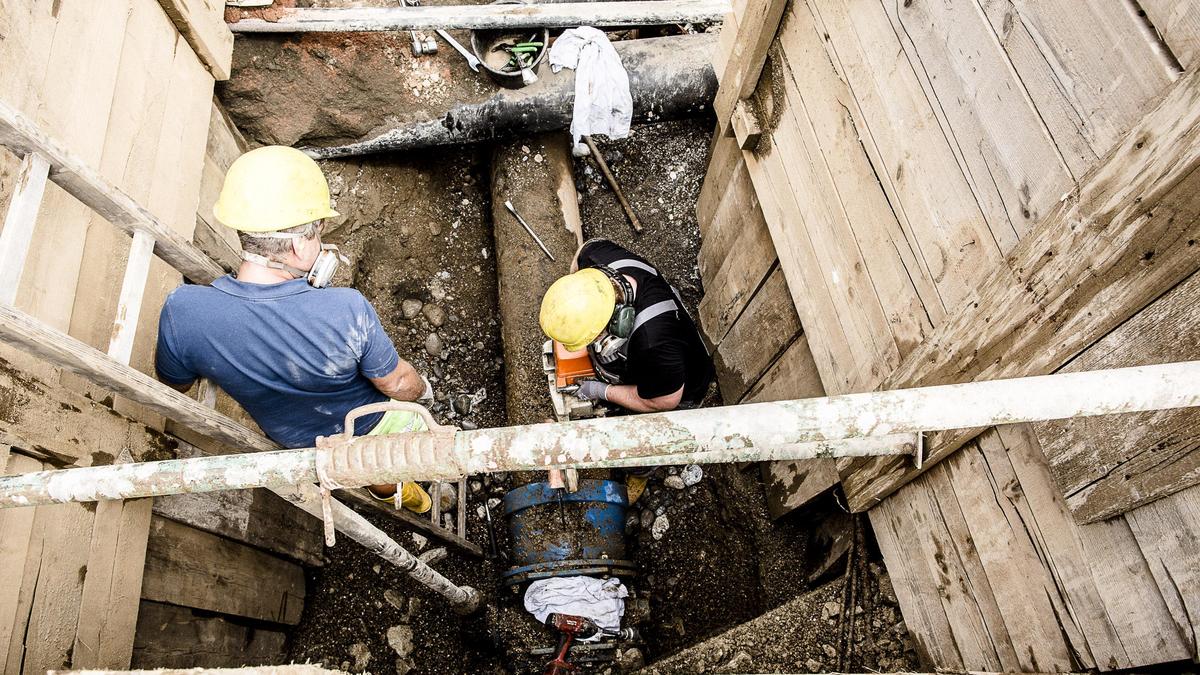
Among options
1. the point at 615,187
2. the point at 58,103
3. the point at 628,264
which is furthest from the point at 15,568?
the point at 615,187

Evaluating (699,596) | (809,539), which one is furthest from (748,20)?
(699,596)

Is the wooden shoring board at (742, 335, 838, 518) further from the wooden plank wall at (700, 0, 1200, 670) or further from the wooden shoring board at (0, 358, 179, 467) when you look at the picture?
the wooden shoring board at (0, 358, 179, 467)

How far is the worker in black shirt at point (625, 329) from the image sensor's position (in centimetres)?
344

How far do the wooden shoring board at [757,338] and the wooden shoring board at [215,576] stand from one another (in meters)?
2.70

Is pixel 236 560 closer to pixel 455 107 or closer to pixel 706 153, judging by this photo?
pixel 455 107

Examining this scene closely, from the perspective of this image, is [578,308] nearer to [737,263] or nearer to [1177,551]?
[737,263]

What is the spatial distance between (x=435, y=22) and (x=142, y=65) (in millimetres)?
1670

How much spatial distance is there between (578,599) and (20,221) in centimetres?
280

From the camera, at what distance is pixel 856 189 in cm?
281

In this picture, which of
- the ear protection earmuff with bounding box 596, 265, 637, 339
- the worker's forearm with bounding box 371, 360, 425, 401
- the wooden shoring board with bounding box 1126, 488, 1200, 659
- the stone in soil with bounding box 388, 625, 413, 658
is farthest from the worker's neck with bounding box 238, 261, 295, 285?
the wooden shoring board with bounding box 1126, 488, 1200, 659

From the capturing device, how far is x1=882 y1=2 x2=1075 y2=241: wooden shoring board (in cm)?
193

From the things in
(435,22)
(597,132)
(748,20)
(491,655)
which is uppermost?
(435,22)

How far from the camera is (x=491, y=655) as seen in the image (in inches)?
150

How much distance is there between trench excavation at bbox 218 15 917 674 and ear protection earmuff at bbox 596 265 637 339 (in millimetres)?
749
